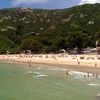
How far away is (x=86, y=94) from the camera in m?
32.3

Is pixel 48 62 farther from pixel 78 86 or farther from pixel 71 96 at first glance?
pixel 71 96

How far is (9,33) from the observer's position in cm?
18962

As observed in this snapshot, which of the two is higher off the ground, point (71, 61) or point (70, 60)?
point (70, 60)

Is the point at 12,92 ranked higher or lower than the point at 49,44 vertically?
lower

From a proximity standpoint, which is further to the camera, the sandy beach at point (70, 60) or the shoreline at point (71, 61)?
the sandy beach at point (70, 60)

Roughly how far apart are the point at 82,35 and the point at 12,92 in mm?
73143

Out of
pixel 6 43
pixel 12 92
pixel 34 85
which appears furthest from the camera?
pixel 6 43

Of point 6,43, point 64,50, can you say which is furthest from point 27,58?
point 6,43

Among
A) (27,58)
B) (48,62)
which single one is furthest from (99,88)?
(27,58)

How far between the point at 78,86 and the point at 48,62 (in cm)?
4631

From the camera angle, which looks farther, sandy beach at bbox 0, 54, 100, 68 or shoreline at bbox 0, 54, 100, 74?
sandy beach at bbox 0, 54, 100, 68

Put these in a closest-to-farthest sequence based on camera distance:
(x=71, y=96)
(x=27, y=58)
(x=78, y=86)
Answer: (x=71, y=96) < (x=78, y=86) < (x=27, y=58)

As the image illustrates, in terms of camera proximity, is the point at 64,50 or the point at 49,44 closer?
the point at 64,50

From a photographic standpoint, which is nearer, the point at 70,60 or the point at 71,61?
the point at 71,61
